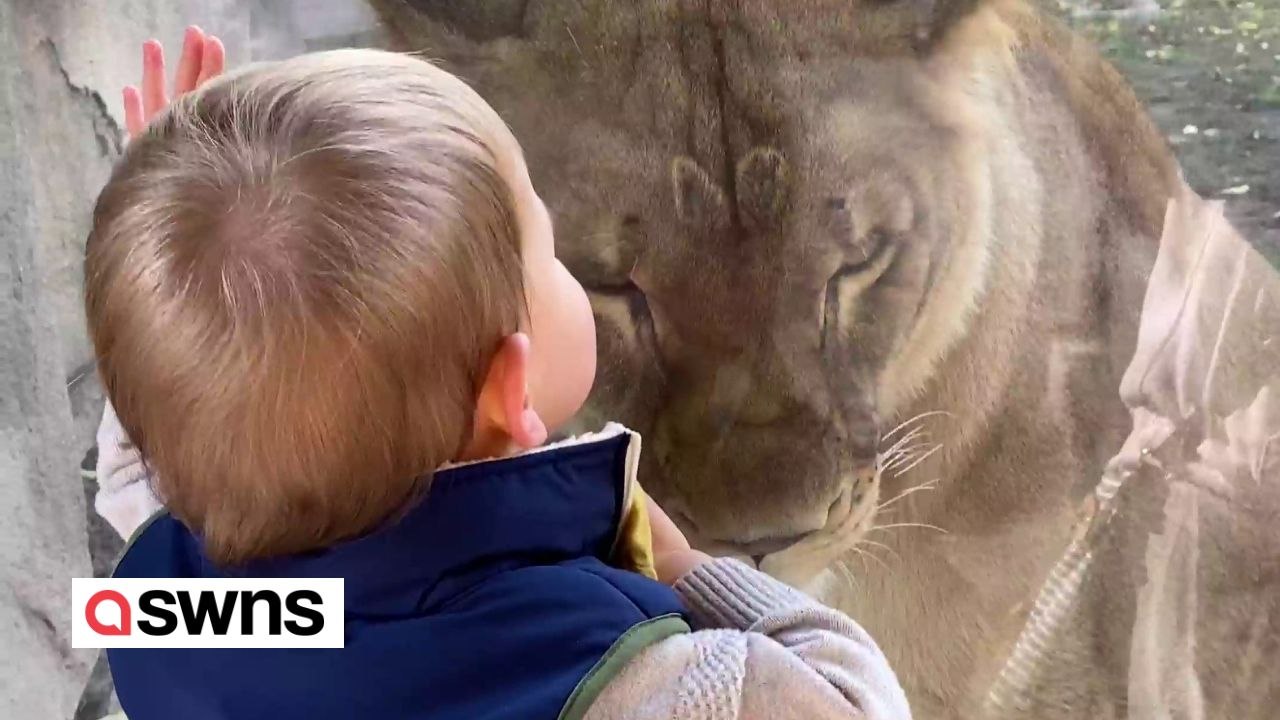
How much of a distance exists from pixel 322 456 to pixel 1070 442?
0.75m

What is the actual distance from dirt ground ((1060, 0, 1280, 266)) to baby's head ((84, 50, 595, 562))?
654mm

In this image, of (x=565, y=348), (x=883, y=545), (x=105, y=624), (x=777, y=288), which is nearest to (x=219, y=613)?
(x=105, y=624)

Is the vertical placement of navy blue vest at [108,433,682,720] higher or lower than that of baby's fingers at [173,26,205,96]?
lower

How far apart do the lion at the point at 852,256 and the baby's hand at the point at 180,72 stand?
0.62 feet

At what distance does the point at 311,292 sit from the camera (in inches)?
20.8

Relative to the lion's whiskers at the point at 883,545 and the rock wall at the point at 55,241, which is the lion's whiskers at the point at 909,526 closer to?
the lion's whiskers at the point at 883,545

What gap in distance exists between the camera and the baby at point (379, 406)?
535mm

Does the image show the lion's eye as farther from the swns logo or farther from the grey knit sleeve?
the swns logo

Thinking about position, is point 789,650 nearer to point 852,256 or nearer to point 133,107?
point 852,256

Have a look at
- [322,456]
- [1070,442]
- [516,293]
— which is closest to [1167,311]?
[1070,442]

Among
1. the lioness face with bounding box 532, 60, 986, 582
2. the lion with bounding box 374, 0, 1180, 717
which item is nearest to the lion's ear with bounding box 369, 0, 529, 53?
the lion with bounding box 374, 0, 1180, 717

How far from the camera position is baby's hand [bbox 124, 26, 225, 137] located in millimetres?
811

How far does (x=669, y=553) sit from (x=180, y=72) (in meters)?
0.53

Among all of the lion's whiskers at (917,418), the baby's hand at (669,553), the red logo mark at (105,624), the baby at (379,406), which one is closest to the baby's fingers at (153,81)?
the baby at (379,406)
